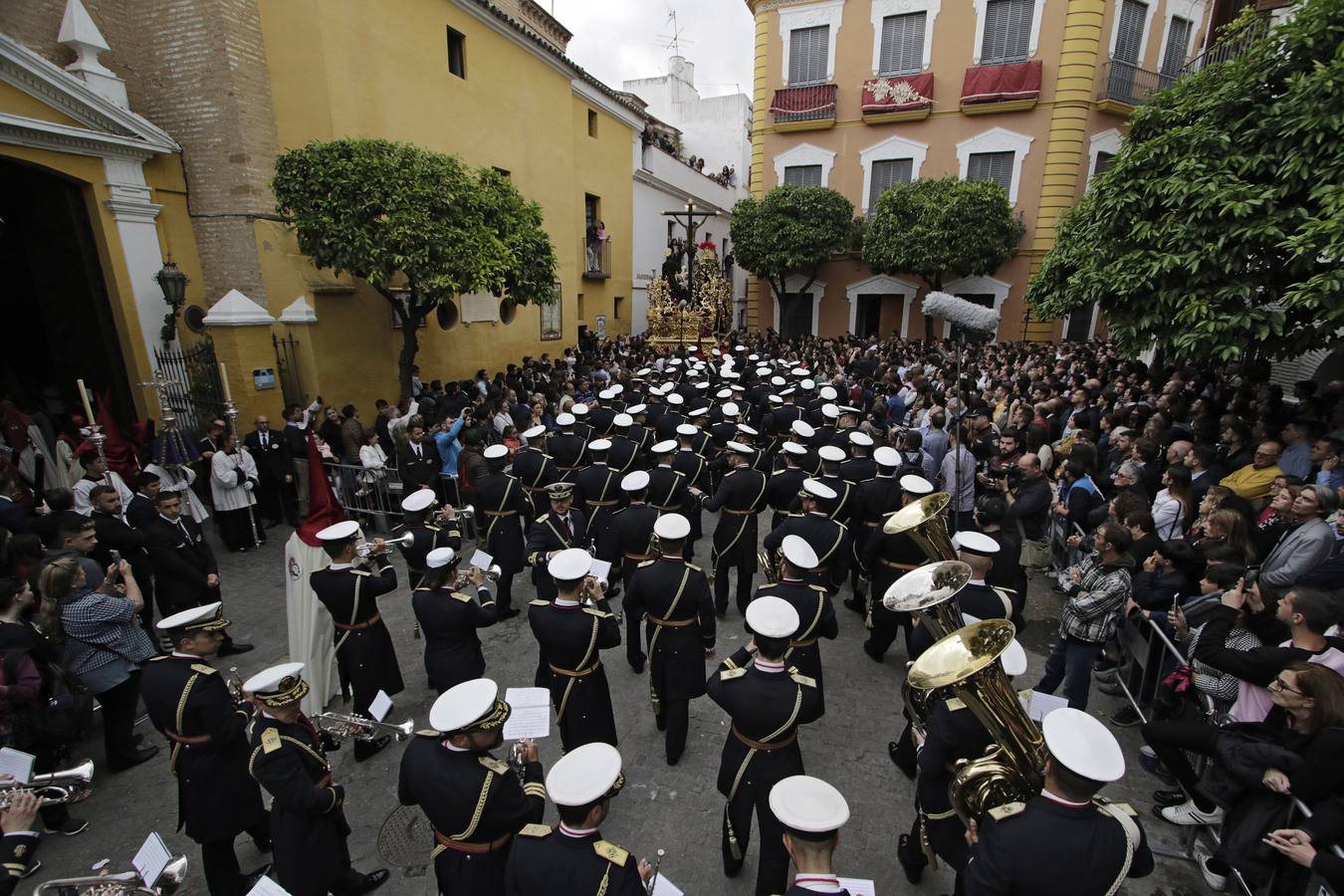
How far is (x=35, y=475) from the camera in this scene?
9.27 m

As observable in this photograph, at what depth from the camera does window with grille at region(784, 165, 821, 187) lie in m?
25.6

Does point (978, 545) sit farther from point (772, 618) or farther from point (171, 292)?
point (171, 292)

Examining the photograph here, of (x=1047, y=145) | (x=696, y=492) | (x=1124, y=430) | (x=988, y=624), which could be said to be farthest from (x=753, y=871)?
(x=1047, y=145)

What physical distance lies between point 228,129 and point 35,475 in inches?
247

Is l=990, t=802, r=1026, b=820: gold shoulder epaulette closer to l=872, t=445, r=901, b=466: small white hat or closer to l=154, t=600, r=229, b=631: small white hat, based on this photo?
l=154, t=600, r=229, b=631: small white hat

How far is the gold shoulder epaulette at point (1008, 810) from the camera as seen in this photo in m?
2.68

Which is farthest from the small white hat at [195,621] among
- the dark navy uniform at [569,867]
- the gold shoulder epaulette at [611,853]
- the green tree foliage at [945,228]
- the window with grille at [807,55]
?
the window with grille at [807,55]

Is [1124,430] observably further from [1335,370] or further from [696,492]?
[1335,370]

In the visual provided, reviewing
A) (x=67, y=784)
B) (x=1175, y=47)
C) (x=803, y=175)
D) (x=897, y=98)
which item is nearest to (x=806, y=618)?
(x=67, y=784)

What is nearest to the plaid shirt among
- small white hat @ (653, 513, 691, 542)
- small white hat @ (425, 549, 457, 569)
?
small white hat @ (653, 513, 691, 542)

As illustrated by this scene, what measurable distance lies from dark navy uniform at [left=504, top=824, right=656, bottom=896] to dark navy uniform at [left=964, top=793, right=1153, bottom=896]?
58.1 inches

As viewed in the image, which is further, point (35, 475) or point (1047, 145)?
point (1047, 145)

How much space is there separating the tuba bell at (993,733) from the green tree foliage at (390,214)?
1003 centimetres

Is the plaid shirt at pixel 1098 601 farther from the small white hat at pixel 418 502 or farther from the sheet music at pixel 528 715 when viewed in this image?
the small white hat at pixel 418 502
